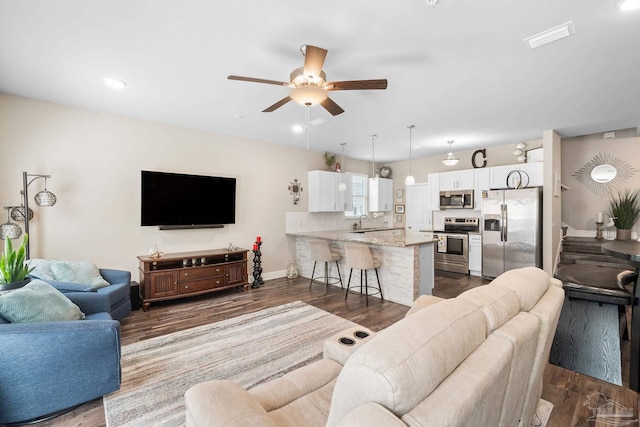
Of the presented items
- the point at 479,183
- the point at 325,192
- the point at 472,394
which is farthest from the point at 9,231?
the point at 479,183

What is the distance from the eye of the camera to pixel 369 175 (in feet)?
24.7

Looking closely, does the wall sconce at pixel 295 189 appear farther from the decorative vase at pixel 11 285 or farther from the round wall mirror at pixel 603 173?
the round wall mirror at pixel 603 173

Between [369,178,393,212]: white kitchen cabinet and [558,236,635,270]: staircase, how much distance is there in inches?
140

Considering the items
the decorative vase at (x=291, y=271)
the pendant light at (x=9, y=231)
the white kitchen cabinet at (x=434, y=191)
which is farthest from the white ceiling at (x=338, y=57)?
the decorative vase at (x=291, y=271)

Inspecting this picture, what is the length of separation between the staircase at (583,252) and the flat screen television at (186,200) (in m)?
5.82

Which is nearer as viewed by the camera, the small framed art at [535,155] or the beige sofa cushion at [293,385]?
the beige sofa cushion at [293,385]

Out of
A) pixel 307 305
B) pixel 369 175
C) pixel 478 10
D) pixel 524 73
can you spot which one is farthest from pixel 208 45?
pixel 369 175

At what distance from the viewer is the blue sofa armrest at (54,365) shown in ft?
5.63

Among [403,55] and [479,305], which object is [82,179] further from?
[479,305]

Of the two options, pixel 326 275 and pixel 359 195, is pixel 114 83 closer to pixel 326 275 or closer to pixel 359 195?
pixel 326 275

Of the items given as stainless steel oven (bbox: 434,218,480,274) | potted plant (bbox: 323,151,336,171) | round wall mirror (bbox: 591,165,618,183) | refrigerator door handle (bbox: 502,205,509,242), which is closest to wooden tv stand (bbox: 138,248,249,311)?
potted plant (bbox: 323,151,336,171)

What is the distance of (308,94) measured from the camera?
2.35 m

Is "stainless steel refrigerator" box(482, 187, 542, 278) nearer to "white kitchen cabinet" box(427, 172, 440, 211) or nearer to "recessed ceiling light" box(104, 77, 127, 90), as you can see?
"white kitchen cabinet" box(427, 172, 440, 211)

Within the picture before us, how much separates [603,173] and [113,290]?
770 centimetres
